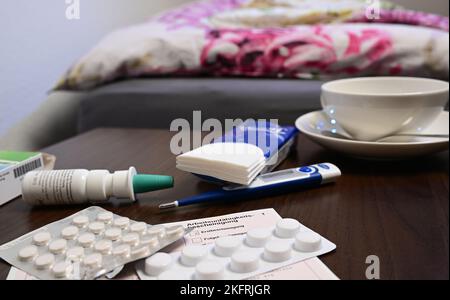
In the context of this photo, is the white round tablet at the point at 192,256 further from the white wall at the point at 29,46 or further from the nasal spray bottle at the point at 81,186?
the white wall at the point at 29,46

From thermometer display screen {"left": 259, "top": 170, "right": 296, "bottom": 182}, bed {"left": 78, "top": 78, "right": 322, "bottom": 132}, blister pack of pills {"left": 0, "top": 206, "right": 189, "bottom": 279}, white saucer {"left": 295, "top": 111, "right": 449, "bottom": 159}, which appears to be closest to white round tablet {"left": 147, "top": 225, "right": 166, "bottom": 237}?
blister pack of pills {"left": 0, "top": 206, "right": 189, "bottom": 279}

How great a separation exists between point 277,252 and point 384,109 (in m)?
0.21

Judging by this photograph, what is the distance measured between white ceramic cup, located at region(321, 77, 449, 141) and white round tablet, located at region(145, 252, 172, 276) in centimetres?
24

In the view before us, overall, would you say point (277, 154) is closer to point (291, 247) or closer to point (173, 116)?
point (291, 247)

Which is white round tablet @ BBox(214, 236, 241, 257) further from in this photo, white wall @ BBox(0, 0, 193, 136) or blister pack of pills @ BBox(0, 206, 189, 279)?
white wall @ BBox(0, 0, 193, 136)

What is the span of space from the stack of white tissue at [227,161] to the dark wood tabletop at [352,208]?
23 mm

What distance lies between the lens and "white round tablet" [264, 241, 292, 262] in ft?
0.86

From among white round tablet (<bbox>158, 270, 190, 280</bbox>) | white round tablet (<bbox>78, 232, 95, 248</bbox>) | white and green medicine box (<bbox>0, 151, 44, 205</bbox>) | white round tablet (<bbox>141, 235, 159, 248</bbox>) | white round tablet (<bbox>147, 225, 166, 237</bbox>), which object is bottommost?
white round tablet (<bbox>158, 270, 190, 280</bbox>)

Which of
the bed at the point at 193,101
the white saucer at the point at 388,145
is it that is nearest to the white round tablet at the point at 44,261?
the white saucer at the point at 388,145

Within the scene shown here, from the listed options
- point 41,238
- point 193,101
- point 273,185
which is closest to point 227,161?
point 273,185

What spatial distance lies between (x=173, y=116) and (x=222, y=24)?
434 mm

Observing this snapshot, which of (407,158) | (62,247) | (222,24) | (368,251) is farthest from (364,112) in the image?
(222,24)

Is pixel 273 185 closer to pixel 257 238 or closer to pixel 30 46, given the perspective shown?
pixel 257 238

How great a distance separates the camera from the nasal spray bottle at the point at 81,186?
0.35 m
